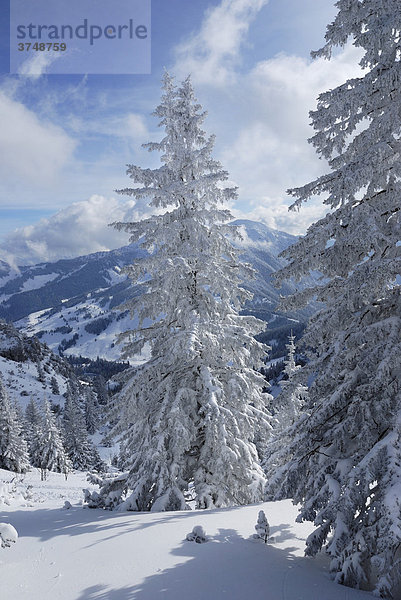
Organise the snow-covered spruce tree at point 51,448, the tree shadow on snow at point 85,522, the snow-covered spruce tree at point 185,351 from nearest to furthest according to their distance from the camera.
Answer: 1. the tree shadow on snow at point 85,522
2. the snow-covered spruce tree at point 185,351
3. the snow-covered spruce tree at point 51,448

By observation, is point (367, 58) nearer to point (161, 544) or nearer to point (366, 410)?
point (366, 410)

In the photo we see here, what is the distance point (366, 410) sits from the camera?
5.04 metres

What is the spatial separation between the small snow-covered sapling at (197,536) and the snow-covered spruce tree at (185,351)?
3.26 metres

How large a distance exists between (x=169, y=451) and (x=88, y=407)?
364ft

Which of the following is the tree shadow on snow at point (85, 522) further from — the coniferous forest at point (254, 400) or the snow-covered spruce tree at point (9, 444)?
the snow-covered spruce tree at point (9, 444)

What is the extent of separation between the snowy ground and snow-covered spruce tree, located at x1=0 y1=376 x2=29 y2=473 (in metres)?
49.8

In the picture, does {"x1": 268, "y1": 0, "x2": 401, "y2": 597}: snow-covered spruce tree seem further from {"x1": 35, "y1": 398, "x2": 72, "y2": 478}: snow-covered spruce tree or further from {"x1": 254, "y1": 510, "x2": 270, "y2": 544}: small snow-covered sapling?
{"x1": 35, "y1": 398, "x2": 72, "y2": 478}: snow-covered spruce tree

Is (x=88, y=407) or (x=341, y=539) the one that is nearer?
(x=341, y=539)

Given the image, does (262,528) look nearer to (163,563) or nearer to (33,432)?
(163,563)

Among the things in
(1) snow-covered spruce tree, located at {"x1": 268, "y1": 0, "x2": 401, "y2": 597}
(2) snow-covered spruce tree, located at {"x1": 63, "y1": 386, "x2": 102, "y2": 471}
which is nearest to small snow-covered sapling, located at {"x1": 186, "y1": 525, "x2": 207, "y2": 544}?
(1) snow-covered spruce tree, located at {"x1": 268, "y1": 0, "x2": 401, "y2": 597}

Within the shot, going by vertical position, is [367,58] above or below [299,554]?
above

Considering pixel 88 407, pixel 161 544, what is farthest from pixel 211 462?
pixel 88 407

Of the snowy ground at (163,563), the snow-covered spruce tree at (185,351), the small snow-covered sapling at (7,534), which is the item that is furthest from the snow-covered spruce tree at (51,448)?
the small snow-covered sapling at (7,534)

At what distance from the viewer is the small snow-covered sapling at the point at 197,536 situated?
614 centimetres
